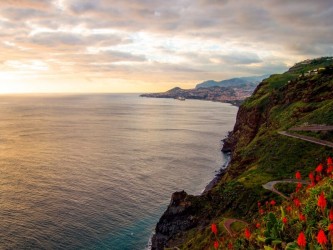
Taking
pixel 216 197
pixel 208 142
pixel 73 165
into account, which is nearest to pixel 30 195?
pixel 73 165

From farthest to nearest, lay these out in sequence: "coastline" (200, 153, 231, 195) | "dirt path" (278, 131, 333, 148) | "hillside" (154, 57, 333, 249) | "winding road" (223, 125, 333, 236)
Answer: "coastline" (200, 153, 231, 195) < "dirt path" (278, 131, 333, 148) < "hillside" (154, 57, 333, 249) < "winding road" (223, 125, 333, 236)

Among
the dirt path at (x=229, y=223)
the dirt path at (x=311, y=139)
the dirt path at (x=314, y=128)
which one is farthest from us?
the dirt path at (x=314, y=128)

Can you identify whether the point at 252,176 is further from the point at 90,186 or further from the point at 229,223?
the point at 90,186

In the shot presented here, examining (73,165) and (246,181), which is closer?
(246,181)

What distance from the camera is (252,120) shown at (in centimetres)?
14175

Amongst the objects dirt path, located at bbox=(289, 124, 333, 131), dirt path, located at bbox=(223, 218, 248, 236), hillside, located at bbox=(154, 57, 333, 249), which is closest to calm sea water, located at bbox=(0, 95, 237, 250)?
hillside, located at bbox=(154, 57, 333, 249)

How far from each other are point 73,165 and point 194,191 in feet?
164

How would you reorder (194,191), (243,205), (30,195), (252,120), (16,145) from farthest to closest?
(16,145)
(252,120)
(194,191)
(30,195)
(243,205)

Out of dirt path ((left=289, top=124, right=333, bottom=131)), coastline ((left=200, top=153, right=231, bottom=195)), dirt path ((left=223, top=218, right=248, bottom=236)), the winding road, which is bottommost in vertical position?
coastline ((left=200, top=153, right=231, bottom=195))

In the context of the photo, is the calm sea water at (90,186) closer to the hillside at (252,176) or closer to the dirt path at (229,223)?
the hillside at (252,176)

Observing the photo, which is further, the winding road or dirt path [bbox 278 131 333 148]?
dirt path [bbox 278 131 333 148]

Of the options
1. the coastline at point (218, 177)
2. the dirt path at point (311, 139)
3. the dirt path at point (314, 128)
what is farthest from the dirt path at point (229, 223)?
the coastline at point (218, 177)

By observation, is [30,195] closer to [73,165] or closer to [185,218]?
[73,165]

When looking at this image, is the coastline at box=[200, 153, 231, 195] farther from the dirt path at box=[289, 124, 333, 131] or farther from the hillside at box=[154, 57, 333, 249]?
the dirt path at box=[289, 124, 333, 131]
